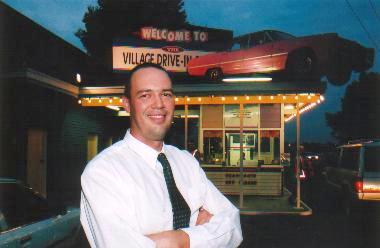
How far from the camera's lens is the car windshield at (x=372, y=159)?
9938 mm

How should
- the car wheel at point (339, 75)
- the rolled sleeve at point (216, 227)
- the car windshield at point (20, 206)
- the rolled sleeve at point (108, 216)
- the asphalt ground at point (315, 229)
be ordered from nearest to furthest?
the rolled sleeve at point (108, 216) → the rolled sleeve at point (216, 227) → the car windshield at point (20, 206) → the asphalt ground at point (315, 229) → the car wheel at point (339, 75)

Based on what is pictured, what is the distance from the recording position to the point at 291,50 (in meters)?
13.1

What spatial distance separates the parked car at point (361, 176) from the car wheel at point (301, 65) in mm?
2667

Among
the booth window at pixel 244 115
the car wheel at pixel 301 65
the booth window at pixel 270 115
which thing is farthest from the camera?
the booth window at pixel 244 115

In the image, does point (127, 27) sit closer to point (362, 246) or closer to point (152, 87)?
point (362, 246)

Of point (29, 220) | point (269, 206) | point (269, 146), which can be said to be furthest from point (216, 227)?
point (269, 146)

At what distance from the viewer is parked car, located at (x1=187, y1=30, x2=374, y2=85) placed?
12359 millimetres

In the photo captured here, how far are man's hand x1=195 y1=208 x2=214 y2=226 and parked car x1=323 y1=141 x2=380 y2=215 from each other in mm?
8610

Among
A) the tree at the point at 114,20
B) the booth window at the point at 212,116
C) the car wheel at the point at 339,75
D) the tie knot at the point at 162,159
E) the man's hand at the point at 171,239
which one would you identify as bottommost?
the man's hand at the point at 171,239

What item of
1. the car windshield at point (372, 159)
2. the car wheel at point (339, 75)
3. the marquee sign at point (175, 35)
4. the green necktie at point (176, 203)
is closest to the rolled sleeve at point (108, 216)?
the green necktie at point (176, 203)

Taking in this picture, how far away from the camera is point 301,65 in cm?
1300

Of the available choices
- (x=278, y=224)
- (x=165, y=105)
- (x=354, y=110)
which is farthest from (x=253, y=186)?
(x=354, y=110)

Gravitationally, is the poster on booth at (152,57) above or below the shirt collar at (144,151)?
above

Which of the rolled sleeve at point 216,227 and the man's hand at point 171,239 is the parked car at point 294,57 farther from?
the man's hand at point 171,239
